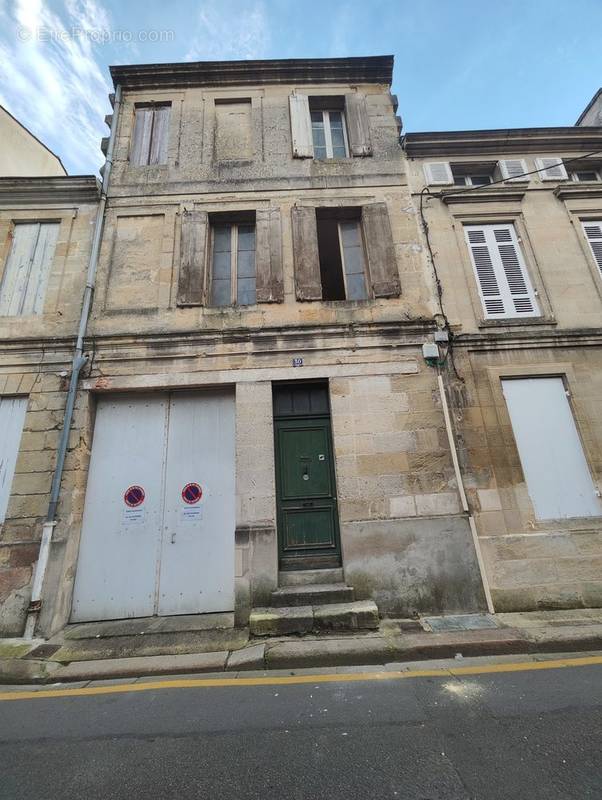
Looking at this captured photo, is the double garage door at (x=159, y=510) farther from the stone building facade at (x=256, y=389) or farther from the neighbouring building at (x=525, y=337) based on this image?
the neighbouring building at (x=525, y=337)

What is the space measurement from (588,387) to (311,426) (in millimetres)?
4804

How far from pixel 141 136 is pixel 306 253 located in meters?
4.87

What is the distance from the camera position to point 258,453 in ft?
18.7

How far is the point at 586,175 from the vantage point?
26.8 feet

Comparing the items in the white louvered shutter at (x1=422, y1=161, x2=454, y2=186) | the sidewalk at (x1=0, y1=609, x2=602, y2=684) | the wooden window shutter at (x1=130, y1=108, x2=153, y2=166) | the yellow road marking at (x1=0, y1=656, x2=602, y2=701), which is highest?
the wooden window shutter at (x1=130, y1=108, x2=153, y2=166)

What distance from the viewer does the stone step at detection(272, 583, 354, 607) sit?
495 centimetres

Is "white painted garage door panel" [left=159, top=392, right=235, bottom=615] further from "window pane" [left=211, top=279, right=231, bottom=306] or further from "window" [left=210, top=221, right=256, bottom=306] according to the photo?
"window" [left=210, top=221, right=256, bottom=306]

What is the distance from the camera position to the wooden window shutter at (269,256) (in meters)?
6.62

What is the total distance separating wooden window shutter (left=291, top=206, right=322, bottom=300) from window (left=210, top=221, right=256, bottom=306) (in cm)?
90

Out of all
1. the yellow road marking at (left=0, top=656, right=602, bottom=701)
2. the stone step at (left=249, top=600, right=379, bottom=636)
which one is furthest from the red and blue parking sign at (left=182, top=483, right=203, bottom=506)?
the yellow road marking at (left=0, top=656, right=602, bottom=701)

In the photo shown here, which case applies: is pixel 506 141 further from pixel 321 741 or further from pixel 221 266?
pixel 321 741

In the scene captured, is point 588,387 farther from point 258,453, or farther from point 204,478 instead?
point 204,478

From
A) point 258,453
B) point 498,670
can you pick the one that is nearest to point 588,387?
point 498,670

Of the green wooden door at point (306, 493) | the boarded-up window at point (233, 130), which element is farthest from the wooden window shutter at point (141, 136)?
the green wooden door at point (306, 493)
